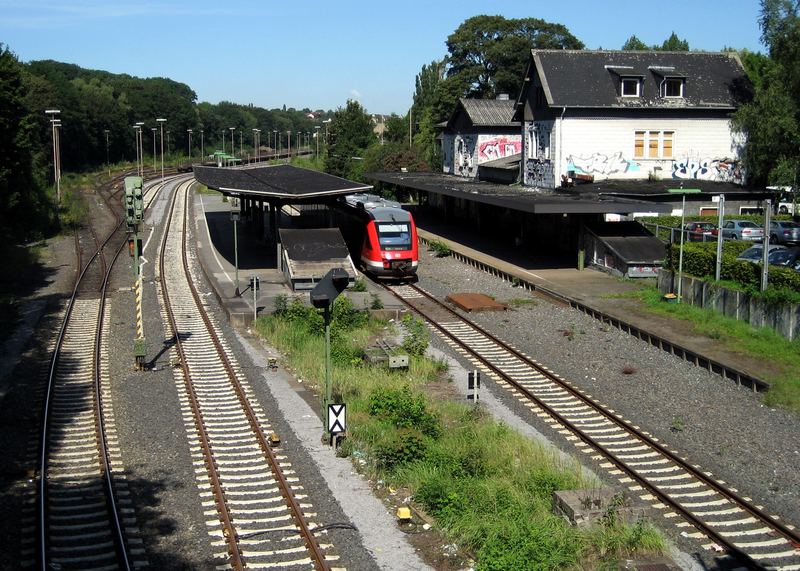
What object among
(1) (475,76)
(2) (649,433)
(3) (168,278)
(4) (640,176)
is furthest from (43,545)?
(1) (475,76)

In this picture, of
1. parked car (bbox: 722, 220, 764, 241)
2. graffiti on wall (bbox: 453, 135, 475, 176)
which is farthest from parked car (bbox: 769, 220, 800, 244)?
graffiti on wall (bbox: 453, 135, 475, 176)

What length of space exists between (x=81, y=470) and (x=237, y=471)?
94.0 inches

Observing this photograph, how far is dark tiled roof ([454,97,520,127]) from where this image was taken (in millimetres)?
54469

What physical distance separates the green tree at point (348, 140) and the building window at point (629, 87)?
117 ft

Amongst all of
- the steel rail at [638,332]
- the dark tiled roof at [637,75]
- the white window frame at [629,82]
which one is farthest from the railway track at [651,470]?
the white window frame at [629,82]

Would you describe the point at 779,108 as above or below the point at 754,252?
above

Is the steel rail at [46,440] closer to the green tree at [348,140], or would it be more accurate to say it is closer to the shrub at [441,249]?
the shrub at [441,249]

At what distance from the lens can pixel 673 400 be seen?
17906 millimetres

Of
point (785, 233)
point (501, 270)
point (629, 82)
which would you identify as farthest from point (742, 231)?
point (501, 270)

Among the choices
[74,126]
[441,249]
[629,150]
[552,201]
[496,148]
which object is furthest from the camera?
[74,126]

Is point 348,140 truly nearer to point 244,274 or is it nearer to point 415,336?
point 244,274

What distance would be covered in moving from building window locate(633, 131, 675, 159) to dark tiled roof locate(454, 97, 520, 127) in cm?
1316

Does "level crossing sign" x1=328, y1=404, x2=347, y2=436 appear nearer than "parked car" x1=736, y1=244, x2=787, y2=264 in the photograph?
Yes

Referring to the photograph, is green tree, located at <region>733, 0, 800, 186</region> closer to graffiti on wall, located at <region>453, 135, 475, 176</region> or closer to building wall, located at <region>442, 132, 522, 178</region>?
building wall, located at <region>442, 132, 522, 178</region>
